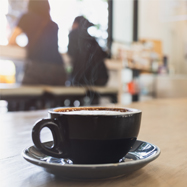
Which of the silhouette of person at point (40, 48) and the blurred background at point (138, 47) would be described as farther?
the blurred background at point (138, 47)

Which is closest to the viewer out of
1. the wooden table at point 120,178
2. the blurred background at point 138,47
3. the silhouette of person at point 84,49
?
the wooden table at point 120,178

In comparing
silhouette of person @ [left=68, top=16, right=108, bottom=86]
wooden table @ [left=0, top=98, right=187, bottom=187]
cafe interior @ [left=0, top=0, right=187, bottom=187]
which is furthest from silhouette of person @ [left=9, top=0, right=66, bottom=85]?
wooden table @ [left=0, top=98, right=187, bottom=187]

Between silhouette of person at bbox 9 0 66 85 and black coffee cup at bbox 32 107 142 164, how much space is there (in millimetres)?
1972

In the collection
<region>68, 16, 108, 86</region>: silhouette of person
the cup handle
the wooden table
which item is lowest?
Answer: the wooden table

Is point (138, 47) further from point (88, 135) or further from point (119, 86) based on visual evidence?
point (88, 135)

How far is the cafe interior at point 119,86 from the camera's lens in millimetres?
257

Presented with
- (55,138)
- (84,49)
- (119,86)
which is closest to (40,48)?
(119,86)

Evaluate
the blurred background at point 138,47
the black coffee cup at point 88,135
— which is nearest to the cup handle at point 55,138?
the black coffee cup at point 88,135

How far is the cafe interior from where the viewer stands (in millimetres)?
257

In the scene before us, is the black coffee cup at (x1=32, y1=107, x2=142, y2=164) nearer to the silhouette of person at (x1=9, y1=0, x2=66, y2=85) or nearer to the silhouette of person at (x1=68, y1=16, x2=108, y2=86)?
the silhouette of person at (x1=68, y1=16, x2=108, y2=86)

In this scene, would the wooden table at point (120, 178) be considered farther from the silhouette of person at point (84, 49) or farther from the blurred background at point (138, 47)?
the blurred background at point (138, 47)

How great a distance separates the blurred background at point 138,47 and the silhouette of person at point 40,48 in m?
0.07

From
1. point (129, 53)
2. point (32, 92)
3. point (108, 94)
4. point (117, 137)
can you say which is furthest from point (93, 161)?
point (129, 53)

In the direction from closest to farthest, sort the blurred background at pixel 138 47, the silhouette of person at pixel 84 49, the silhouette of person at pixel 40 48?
1. the silhouette of person at pixel 84 49
2. the silhouette of person at pixel 40 48
3. the blurred background at pixel 138 47
